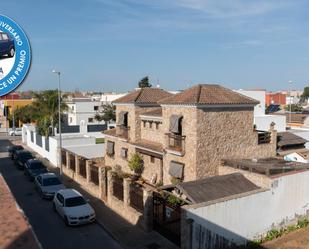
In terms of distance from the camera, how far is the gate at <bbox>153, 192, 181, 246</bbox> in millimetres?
18000

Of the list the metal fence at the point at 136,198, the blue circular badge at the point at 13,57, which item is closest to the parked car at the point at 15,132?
the metal fence at the point at 136,198

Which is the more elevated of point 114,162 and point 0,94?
point 0,94

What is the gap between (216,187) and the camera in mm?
19172

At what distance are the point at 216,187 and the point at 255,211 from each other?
7.71 feet

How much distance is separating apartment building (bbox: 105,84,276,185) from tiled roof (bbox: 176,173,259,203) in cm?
302

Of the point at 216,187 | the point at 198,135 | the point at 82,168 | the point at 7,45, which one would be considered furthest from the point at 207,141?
the point at 7,45

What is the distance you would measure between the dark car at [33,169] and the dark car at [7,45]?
2540 centimetres

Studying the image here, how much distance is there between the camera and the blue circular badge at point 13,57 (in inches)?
251

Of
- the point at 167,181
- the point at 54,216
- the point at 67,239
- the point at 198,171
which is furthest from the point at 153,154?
the point at 67,239

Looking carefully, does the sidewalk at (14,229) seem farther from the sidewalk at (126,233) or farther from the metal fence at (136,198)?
the metal fence at (136,198)

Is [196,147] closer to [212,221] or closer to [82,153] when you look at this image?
[212,221]

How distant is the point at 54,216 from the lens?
22.3m

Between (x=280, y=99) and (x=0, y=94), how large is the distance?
136384 mm

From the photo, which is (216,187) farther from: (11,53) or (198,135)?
(11,53)
